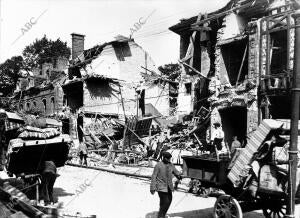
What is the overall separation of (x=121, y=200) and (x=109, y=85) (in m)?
27.4

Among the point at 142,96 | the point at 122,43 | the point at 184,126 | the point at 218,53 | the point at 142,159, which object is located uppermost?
the point at 122,43

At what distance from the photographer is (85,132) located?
35.8 meters

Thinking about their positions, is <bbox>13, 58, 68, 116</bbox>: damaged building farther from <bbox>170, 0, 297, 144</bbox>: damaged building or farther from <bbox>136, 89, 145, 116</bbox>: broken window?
<bbox>170, 0, 297, 144</bbox>: damaged building

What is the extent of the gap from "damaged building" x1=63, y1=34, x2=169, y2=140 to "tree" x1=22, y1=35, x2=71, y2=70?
19.8 metres

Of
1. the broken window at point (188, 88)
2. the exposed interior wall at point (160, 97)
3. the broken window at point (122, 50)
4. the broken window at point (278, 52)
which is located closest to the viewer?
the broken window at point (278, 52)

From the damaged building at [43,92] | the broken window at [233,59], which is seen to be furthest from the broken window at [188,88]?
the damaged building at [43,92]

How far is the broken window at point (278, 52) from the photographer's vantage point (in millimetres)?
20767

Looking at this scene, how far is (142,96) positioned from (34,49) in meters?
30.0

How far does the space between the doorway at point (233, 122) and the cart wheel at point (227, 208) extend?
1529 centimetres

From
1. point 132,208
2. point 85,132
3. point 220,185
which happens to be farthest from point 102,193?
point 85,132

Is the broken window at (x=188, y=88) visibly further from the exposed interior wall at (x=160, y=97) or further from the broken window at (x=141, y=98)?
the broken window at (x=141, y=98)

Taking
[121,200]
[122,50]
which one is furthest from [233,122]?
[122,50]

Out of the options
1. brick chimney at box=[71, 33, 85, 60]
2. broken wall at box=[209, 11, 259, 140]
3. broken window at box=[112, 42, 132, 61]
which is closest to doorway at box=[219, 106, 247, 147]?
broken wall at box=[209, 11, 259, 140]

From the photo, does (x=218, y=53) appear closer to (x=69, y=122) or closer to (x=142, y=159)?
(x=142, y=159)
